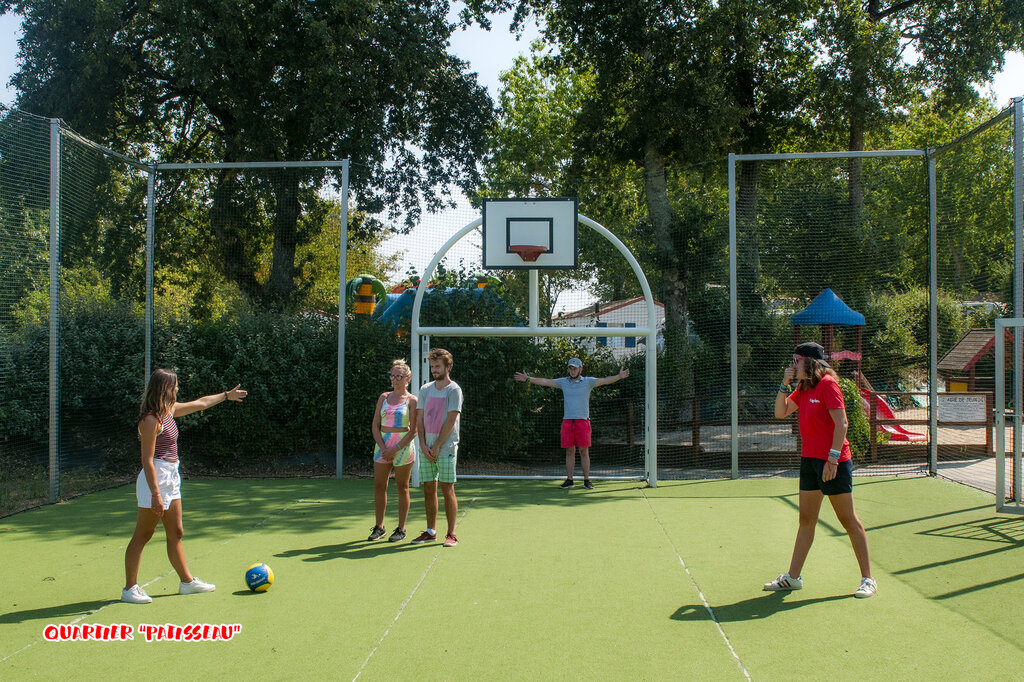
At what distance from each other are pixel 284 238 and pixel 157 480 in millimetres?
8311

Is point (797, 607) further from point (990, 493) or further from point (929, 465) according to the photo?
point (929, 465)

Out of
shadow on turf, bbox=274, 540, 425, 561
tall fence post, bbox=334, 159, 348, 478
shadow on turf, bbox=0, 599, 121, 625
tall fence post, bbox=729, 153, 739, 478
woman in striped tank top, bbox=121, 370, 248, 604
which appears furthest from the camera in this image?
tall fence post, bbox=334, 159, 348, 478

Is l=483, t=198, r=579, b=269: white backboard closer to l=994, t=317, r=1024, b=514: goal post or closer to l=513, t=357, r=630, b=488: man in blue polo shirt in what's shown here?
l=513, t=357, r=630, b=488: man in blue polo shirt

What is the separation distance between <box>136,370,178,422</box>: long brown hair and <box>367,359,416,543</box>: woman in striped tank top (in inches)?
84.0

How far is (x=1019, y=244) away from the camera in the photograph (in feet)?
29.0

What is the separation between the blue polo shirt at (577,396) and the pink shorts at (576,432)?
0.07 metres

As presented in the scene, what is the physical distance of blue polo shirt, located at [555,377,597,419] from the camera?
10.8 m

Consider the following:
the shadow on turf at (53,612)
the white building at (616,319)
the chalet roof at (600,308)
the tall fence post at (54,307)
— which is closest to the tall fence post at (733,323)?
the white building at (616,319)

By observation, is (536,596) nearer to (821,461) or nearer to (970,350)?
(821,461)

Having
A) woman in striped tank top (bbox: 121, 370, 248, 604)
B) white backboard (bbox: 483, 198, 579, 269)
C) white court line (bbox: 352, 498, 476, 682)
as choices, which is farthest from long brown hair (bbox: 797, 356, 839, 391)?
white backboard (bbox: 483, 198, 579, 269)

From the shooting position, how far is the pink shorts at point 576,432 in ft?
35.1

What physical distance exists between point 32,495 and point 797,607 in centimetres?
866

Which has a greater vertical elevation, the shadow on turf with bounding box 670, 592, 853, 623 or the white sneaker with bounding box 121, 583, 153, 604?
the white sneaker with bounding box 121, 583, 153, 604

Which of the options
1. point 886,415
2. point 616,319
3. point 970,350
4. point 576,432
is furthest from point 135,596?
→ point 970,350
